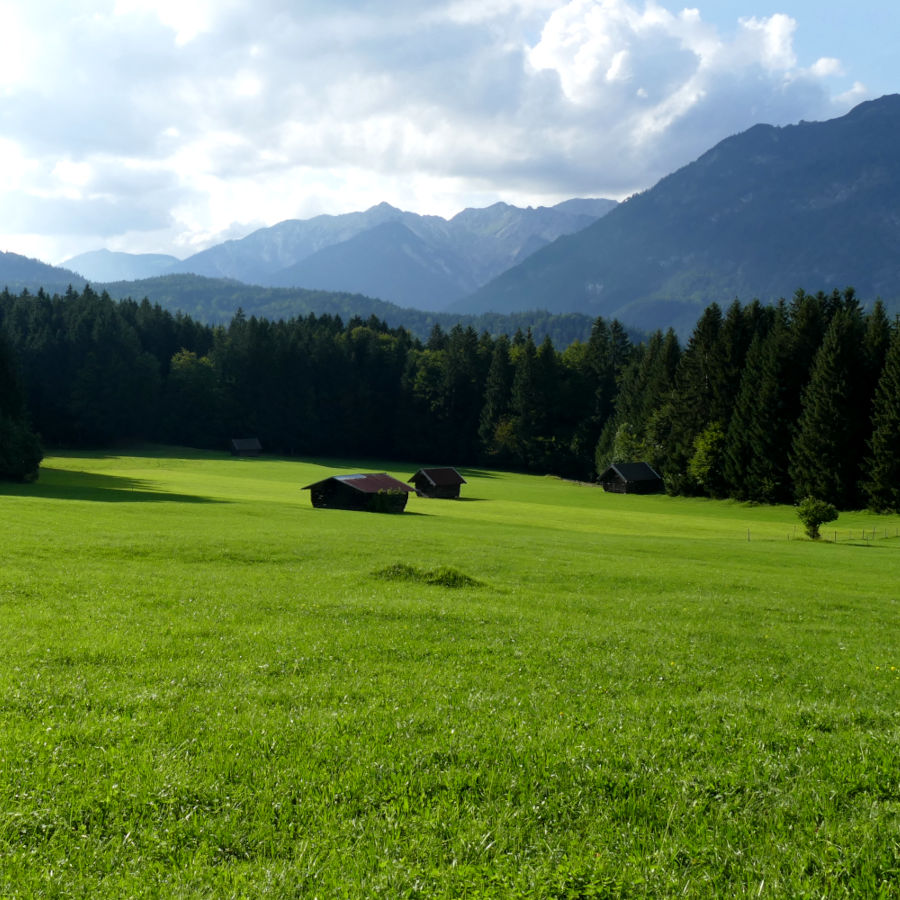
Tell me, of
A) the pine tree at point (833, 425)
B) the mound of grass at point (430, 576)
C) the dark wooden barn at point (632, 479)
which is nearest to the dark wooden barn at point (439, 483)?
the dark wooden barn at point (632, 479)

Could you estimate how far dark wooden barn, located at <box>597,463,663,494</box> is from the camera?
4090 inches

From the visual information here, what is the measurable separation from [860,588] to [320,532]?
25260 millimetres

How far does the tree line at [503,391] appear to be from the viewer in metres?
83.4

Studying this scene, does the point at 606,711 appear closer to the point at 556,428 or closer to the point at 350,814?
the point at 350,814

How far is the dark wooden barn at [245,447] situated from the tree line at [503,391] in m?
7.11

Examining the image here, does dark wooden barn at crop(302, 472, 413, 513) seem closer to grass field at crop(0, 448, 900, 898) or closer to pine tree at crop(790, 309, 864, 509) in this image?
grass field at crop(0, 448, 900, 898)

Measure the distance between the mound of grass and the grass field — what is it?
0.58m

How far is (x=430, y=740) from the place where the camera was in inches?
354

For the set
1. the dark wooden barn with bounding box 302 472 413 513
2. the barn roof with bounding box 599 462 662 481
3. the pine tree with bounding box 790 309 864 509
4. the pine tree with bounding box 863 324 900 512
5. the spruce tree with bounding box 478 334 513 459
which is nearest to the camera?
the dark wooden barn with bounding box 302 472 413 513

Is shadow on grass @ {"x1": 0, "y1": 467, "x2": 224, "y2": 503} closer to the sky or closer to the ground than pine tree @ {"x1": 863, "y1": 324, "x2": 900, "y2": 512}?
closer to the ground

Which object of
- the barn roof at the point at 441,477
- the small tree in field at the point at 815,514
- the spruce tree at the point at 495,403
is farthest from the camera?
the spruce tree at the point at 495,403

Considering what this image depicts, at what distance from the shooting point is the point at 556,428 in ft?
445

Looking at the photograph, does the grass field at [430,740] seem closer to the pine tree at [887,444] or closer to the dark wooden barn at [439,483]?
the pine tree at [887,444]

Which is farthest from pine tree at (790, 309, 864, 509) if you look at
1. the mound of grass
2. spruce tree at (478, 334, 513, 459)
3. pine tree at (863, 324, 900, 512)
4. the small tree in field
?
the mound of grass
